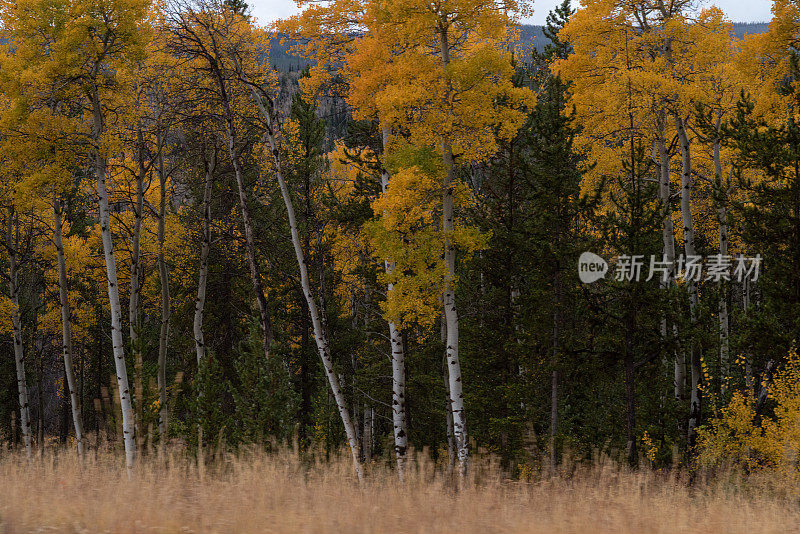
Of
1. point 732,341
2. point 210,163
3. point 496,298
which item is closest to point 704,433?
point 732,341

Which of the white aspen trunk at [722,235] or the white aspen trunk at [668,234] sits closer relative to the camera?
the white aspen trunk at [722,235]

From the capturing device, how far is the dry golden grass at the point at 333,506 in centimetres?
521

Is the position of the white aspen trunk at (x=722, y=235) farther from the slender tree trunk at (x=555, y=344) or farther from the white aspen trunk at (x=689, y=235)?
the slender tree trunk at (x=555, y=344)

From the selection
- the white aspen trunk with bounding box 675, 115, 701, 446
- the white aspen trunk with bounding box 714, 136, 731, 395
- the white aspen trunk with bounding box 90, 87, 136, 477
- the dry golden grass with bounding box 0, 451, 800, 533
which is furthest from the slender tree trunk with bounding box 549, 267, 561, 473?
the white aspen trunk with bounding box 90, 87, 136, 477

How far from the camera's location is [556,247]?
A: 14539 millimetres

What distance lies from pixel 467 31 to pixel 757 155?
6.27 metres

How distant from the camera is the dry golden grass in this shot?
521 centimetres

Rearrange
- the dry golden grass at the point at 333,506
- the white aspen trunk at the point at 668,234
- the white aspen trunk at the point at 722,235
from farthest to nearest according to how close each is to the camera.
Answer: the white aspen trunk at the point at 668,234 → the white aspen trunk at the point at 722,235 → the dry golden grass at the point at 333,506

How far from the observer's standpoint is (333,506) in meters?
5.88

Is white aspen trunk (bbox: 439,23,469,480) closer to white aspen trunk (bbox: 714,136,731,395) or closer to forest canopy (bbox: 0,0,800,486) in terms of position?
forest canopy (bbox: 0,0,800,486)

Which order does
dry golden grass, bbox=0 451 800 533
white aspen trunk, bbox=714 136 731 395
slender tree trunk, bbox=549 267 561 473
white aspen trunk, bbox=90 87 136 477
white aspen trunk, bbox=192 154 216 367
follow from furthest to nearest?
white aspen trunk, bbox=192 154 216 367 → slender tree trunk, bbox=549 267 561 473 → white aspen trunk, bbox=714 136 731 395 → white aspen trunk, bbox=90 87 136 477 → dry golden grass, bbox=0 451 800 533

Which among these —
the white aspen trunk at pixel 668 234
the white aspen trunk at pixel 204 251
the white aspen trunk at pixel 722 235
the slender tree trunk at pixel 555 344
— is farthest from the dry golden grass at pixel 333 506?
the white aspen trunk at pixel 204 251

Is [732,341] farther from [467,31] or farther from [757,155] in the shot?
[467,31]

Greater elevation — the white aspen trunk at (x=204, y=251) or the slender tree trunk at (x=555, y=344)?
the white aspen trunk at (x=204, y=251)
